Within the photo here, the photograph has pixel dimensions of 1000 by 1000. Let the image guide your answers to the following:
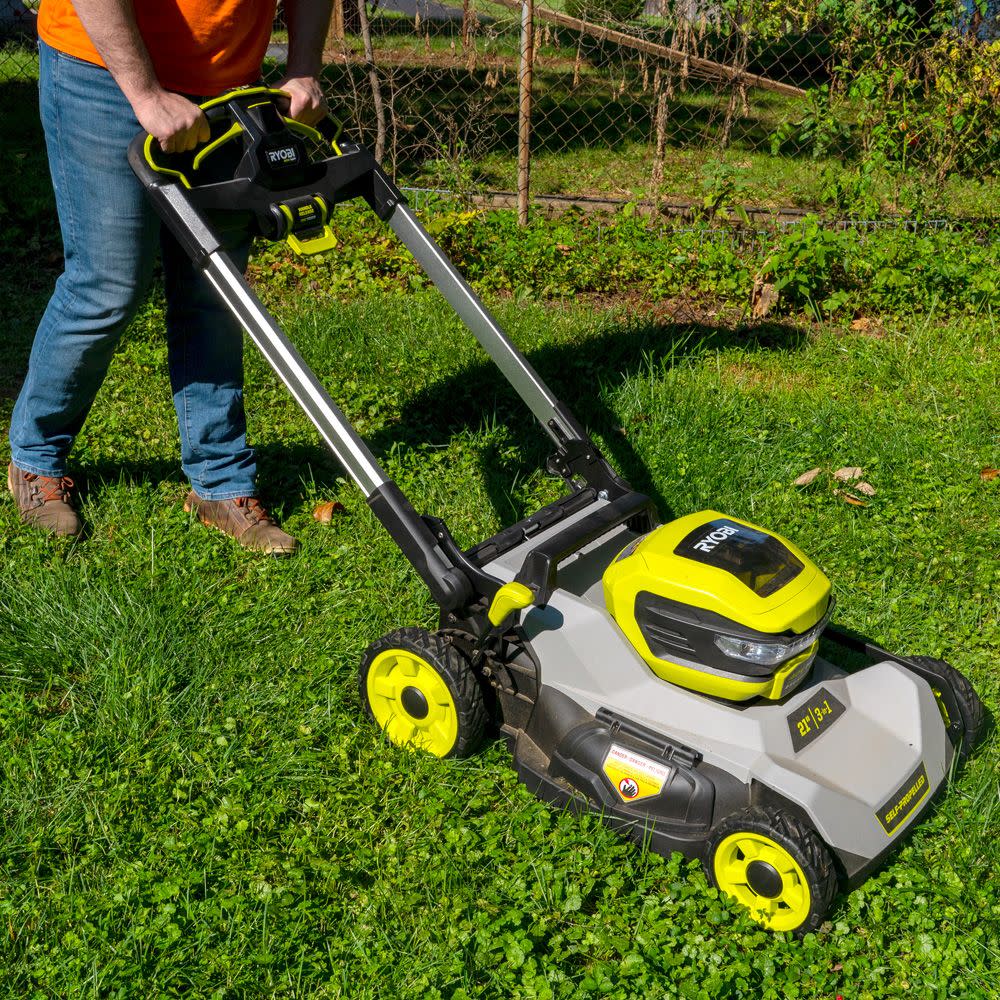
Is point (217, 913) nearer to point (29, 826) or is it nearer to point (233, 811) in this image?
point (233, 811)

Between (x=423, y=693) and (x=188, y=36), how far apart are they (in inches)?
60.8

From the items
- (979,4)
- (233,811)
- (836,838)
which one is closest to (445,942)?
(233,811)

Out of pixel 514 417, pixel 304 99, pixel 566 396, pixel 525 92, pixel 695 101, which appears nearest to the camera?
pixel 304 99

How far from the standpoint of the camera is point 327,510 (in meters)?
3.31

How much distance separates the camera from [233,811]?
2.32m

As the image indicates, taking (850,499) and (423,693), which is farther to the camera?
(850,499)

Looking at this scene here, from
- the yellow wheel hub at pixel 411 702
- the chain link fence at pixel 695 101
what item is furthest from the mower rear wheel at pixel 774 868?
the chain link fence at pixel 695 101

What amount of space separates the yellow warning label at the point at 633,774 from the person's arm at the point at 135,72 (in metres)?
1.56

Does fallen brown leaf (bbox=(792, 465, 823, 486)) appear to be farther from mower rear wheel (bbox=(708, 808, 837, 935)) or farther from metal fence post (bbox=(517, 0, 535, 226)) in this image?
metal fence post (bbox=(517, 0, 535, 226))

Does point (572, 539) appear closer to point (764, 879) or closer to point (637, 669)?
point (637, 669)

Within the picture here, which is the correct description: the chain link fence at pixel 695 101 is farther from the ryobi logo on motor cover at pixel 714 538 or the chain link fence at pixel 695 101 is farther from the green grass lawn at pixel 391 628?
the ryobi logo on motor cover at pixel 714 538

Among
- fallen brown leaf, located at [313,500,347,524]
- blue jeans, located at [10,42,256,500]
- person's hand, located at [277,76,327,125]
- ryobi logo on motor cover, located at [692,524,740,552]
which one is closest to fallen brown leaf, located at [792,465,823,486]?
ryobi logo on motor cover, located at [692,524,740,552]

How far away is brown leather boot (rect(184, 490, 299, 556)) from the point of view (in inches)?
124

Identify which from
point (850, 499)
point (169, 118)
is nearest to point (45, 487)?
point (169, 118)
